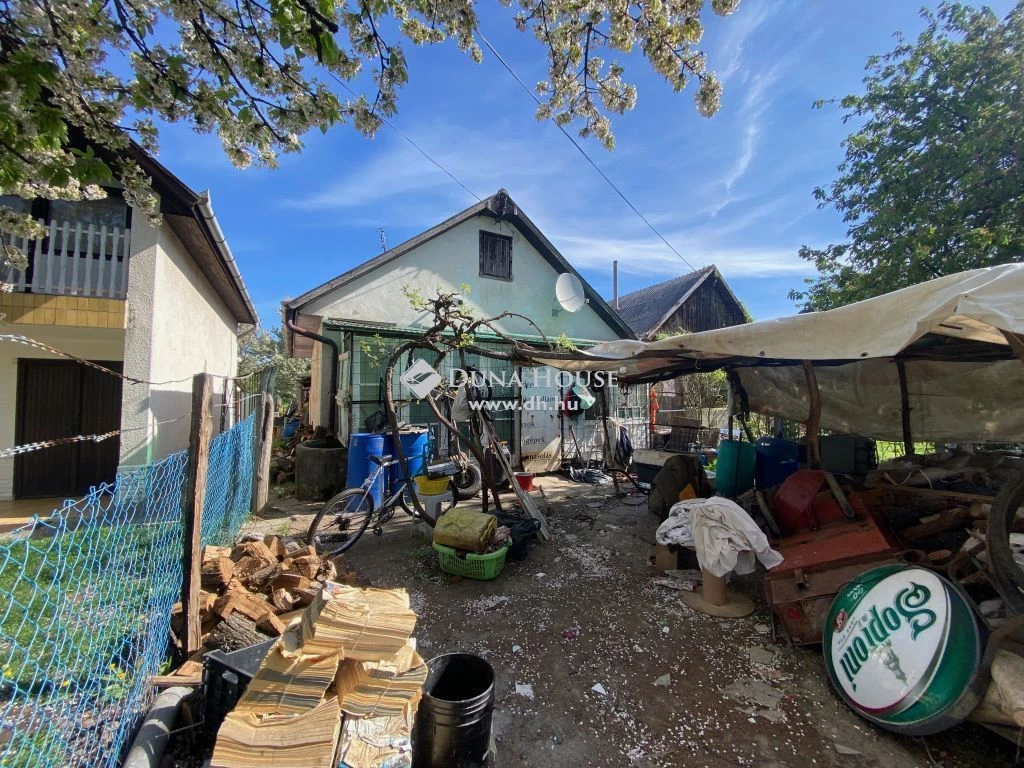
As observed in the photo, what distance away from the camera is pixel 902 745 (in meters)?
2.21

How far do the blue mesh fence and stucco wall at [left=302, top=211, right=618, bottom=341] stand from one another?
5825 mm

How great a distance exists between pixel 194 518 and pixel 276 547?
59.5 inches

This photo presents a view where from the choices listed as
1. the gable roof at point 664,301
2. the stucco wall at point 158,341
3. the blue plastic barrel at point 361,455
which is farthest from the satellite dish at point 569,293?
the stucco wall at point 158,341

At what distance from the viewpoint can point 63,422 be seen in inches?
261

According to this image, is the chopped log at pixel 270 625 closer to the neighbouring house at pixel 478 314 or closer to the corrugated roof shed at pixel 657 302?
the neighbouring house at pixel 478 314

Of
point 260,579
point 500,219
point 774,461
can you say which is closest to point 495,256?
point 500,219

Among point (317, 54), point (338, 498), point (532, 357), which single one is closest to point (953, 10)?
point (532, 357)

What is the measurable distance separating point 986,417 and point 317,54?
26.5 ft

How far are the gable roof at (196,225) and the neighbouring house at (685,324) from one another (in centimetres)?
852

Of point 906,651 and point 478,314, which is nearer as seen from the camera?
point 906,651

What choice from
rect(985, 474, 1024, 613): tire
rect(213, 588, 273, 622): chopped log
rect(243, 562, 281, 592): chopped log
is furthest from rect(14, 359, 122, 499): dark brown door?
rect(985, 474, 1024, 613): tire

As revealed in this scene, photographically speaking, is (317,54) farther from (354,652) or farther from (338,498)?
(338,498)

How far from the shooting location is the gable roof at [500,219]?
817 cm

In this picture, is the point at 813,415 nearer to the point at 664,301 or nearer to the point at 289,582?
the point at 289,582
